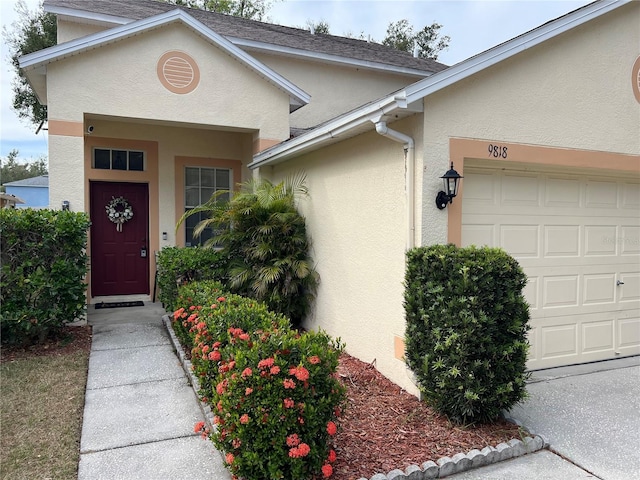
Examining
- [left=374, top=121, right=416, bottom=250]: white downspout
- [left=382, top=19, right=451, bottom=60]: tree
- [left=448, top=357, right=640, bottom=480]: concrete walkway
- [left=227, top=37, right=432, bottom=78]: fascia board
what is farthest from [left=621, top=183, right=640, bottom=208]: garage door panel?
[left=382, top=19, right=451, bottom=60]: tree

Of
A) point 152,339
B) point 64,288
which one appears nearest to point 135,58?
point 64,288

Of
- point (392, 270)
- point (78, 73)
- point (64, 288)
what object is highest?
point (78, 73)

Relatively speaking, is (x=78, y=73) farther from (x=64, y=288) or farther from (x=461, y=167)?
(x=461, y=167)

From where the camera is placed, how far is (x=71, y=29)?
939cm

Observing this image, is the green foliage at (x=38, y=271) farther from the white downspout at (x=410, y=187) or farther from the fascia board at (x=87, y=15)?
the fascia board at (x=87, y=15)

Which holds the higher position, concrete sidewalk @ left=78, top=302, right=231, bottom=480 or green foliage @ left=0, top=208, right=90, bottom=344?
green foliage @ left=0, top=208, right=90, bottom=344

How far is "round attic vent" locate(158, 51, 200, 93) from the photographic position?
772 cm

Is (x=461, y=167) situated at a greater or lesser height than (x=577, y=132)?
lesser

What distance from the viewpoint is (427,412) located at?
4258mm

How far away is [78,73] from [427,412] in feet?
22.9

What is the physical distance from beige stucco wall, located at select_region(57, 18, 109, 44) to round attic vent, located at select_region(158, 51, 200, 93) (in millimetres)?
3038

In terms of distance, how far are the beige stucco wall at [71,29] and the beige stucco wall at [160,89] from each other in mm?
2832

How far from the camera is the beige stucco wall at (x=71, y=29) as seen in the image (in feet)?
30.6

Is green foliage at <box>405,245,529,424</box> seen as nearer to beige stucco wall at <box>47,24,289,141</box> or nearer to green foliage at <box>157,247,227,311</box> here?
green foliage at <box>157,247,227,311</box>
